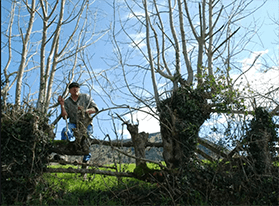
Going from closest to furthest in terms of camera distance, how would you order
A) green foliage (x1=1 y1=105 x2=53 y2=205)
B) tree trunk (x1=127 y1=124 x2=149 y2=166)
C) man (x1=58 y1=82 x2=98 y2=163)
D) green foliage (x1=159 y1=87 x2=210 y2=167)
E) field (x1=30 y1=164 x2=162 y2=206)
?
green foliage (x1=1 y1=105 x2=53 y2=205) → field (x1=30 y1=164 x2=162 y2=206) → green foliage (x1=159 y1=87 x2=210 y2=167) → tree trunk (x1=127 y1=124 x2=149 y2=166) → man (x1=58 y1=82 x2=98 y2=163)

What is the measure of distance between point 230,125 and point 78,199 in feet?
13.6

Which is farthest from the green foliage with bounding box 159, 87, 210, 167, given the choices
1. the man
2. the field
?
the man

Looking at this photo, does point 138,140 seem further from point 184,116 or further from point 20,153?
point 20,153

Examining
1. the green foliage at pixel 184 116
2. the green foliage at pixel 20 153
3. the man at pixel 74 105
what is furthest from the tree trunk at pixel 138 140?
the green foliage at pixel 20 153

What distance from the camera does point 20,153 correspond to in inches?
223

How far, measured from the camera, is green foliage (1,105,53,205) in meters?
5.59

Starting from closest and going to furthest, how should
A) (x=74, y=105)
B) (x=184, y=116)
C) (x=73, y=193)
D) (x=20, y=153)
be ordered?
(x=20, y=153) < (x=73, y=193) < (x=184, y=116) < (x=74, y=105)

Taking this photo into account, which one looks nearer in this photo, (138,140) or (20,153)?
(20,153)

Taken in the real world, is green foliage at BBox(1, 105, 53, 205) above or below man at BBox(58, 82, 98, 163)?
below

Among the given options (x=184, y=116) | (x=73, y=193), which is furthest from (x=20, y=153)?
(x=184, y=116)

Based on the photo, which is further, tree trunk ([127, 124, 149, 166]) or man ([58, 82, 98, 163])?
man ([58, 82, 98, 163])

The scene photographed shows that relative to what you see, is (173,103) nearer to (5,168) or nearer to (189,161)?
(189,161)

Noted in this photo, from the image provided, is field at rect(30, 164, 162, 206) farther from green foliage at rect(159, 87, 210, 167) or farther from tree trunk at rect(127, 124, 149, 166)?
green foliage at rect(159, 87, 210, 167)

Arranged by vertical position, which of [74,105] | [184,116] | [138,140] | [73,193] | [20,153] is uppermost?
[74,105]
